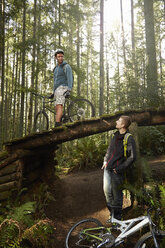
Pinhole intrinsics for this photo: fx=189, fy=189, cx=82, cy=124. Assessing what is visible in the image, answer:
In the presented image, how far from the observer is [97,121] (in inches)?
218

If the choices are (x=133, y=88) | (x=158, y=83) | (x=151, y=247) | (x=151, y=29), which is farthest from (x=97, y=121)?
(x=151, y=29)

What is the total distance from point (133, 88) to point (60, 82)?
3494mm

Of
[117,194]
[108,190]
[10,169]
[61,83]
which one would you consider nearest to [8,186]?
[10,169]

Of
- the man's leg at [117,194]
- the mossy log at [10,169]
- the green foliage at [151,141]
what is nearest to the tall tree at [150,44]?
the green foliage at [151,141]

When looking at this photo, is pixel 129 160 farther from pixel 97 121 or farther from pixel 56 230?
pixel 56 230

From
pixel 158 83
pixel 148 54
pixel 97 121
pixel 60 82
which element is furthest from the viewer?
pixel 148 54

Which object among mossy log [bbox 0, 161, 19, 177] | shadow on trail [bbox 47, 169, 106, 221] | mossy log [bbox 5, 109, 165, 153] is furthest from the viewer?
mossy log [bbox 0, 161, 19, 177]

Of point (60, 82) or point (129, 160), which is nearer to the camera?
point (129, 160)

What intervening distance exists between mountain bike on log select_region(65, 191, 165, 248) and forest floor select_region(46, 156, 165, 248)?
0.70 meters

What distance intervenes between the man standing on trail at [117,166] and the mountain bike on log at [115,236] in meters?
0.35

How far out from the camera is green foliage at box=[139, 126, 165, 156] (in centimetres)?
900

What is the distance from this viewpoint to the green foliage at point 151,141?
29.5ft

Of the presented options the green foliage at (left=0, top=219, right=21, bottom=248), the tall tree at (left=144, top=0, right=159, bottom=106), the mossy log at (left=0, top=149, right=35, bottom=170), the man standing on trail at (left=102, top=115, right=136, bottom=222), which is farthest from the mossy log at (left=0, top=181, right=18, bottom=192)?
the tall tree at (left=144, top=0, right=159, bottom=106)

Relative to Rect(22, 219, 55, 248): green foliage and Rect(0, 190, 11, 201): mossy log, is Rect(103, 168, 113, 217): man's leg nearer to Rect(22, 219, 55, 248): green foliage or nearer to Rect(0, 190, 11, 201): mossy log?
Rect(22, 219, 55, 248): green foliage
